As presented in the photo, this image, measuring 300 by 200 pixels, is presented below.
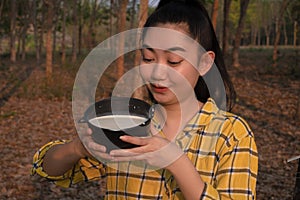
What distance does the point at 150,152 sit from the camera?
0.98 metres

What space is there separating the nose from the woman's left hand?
0.69 feet

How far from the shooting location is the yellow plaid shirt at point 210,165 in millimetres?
1111

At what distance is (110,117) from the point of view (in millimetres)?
1092

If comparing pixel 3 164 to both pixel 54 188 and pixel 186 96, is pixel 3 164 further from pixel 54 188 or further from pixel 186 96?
pixel 186 96

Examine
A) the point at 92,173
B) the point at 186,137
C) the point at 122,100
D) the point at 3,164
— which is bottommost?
the point at 3,164

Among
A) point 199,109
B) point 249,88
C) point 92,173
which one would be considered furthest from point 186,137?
point 249,88

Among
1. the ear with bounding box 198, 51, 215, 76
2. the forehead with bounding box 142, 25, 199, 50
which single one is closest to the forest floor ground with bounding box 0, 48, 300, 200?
the ear with bounding box 198, 51, 215, 76

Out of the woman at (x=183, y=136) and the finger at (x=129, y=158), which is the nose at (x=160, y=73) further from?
the finger at (x=129, y=158)

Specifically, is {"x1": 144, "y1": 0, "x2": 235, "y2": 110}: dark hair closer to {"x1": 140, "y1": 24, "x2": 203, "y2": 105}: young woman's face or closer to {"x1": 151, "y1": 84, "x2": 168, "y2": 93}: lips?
{"x1": 140, "y1": 24, "x2": 203, "y2": 105}: young woman's face

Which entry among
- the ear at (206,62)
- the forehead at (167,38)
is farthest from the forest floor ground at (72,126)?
the forehead at (167,38)

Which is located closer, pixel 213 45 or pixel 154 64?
pixel 154 64

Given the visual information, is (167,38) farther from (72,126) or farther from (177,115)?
(72,126)

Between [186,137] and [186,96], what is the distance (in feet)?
0.41

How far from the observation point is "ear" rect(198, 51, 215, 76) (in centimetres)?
122
